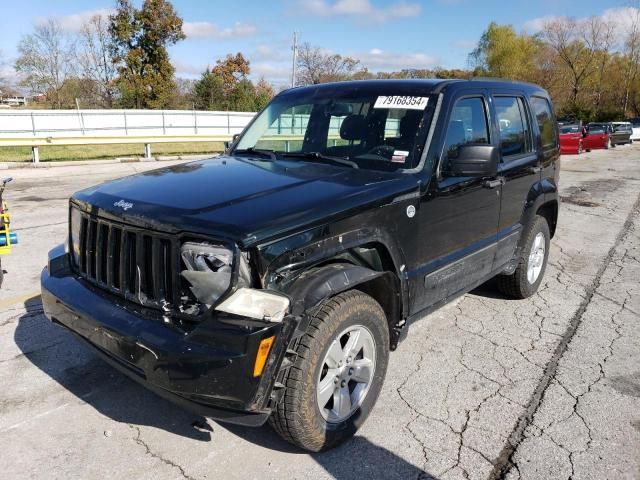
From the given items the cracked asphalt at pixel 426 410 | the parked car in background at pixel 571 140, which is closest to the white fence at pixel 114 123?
the parked car in background at pixel 571 140

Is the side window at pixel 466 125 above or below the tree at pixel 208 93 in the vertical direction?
below

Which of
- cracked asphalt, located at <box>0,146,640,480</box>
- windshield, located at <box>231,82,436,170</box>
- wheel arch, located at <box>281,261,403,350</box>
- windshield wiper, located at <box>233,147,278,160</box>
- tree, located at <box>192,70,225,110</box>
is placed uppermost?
tree, located at <box>192,70,225,110</box>

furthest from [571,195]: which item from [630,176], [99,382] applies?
[99,382]

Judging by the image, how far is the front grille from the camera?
2568 millimetres

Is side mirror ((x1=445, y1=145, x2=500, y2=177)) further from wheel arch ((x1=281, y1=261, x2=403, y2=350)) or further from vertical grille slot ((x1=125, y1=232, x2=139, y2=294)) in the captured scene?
vertical grille slot ((x1=125, y1=232, x2=139, y2=294))

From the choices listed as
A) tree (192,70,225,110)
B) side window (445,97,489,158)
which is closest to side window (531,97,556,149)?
side window (445,97,489,158)

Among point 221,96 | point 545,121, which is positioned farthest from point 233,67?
point 545,121

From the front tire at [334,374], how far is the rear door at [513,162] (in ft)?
6.11

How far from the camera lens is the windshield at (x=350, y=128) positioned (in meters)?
3.54

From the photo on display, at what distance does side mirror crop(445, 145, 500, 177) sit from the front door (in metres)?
0.10

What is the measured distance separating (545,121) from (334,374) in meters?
3.79

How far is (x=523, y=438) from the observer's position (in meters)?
3.06

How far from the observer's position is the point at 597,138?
96.7ft

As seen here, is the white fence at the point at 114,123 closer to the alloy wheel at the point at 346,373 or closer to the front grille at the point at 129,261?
the front grille at the point at 129,261
